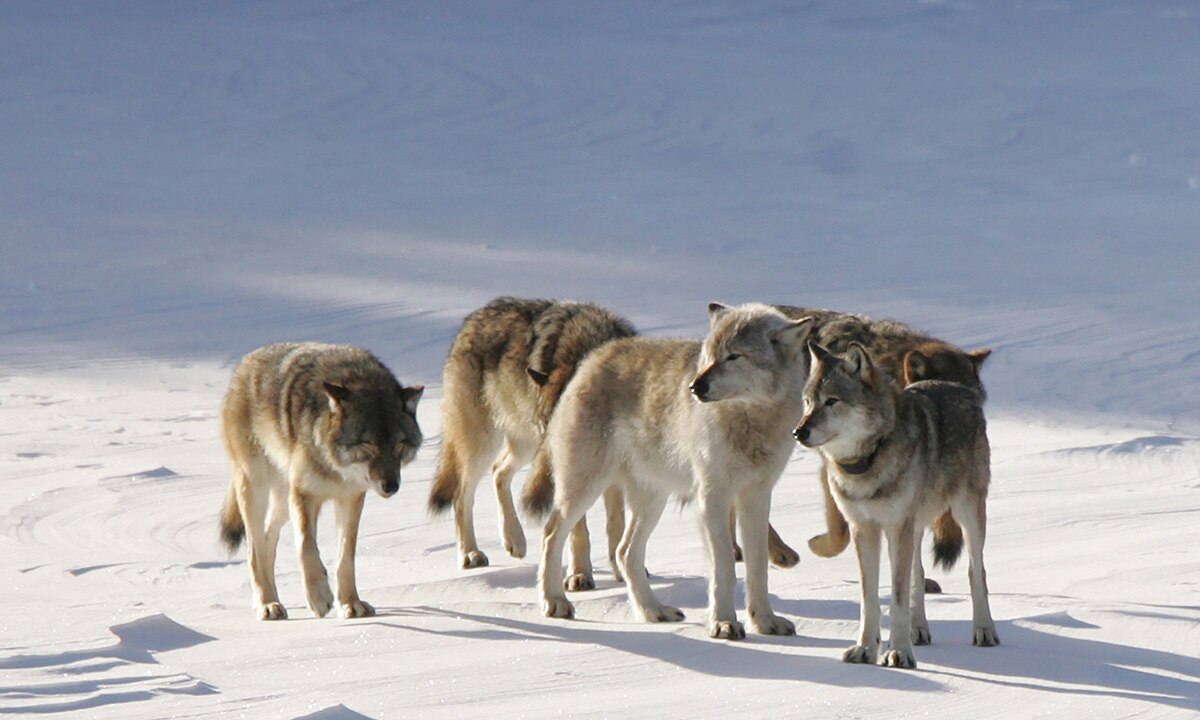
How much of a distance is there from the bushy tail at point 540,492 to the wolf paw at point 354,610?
0.97m

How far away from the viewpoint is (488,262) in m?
20.9

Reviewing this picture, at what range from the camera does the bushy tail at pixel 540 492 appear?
8484 millimetres

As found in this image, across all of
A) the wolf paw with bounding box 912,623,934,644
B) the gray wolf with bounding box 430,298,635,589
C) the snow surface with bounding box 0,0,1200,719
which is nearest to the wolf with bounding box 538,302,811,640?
the snow surface with bounding box 0,0,1200,719

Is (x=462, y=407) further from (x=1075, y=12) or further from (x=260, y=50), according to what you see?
(x=1075, y=12)

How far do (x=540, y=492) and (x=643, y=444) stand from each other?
37.6 inches

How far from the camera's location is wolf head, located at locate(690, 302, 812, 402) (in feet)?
23.2

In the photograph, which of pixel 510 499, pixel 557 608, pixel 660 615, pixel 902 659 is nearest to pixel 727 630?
pixel 660 615

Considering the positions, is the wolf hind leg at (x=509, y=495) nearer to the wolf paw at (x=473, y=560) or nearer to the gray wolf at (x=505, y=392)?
the gray wolf at (x=505, y=392)

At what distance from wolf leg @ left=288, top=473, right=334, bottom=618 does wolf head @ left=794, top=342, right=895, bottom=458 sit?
2.86 meters

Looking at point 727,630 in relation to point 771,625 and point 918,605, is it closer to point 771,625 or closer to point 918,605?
point 771,625

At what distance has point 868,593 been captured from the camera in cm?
659

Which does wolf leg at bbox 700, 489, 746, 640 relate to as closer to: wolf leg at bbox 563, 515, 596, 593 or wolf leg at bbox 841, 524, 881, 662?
wolf leg at bbox 841, 524, 881, 662

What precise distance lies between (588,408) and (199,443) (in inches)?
240

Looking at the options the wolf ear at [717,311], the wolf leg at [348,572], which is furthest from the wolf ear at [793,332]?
the wolf leg at [348,572]
